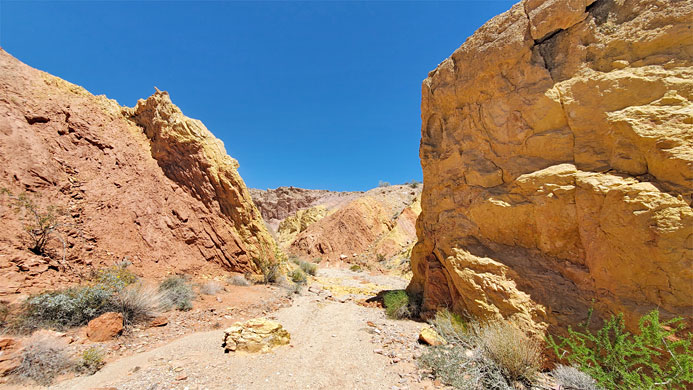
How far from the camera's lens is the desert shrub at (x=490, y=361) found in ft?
11.8

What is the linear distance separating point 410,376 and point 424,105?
6726 mm

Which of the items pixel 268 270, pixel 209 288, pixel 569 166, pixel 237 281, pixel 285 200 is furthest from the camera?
pixel 285 200

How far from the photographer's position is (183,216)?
29.4 feet

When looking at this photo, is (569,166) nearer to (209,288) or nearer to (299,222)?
(209,288)

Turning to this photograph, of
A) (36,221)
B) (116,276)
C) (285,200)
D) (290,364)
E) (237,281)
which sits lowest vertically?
(290,364)

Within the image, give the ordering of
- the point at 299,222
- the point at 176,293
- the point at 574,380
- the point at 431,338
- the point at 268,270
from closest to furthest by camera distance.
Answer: the point at 574,380, the point at 431,338, the point at 176,293, the point at 268,270, the point at 299,222

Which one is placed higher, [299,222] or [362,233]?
[299,222]

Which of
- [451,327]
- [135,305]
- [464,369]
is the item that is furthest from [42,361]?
[451,327]

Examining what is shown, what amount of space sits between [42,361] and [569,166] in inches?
323

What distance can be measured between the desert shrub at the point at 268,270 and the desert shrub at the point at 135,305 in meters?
4.25

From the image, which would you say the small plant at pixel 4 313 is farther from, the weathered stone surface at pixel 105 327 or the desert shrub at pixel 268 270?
the desert shrub at pixel 268 270

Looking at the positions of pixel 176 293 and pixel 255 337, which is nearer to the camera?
pixel 255 337

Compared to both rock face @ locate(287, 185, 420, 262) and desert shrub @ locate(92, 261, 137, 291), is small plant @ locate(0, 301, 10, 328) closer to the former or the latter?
desert shrub @ locate(92, 261, 137, 291)

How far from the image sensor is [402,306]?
23.0 feet
